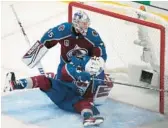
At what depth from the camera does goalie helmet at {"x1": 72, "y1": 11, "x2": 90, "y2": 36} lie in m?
2.45

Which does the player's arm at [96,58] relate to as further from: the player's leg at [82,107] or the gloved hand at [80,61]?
the player's leg at [82,107]

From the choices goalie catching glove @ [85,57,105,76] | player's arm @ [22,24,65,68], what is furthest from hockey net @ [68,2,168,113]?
player's arm @ [22,24,65,68]

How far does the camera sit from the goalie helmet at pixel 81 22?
2.45 meters

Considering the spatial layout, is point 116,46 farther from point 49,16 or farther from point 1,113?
point 49,16

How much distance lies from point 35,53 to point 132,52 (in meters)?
0.53

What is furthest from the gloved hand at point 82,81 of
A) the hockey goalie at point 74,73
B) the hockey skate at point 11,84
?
the hockey skate at point 11,84

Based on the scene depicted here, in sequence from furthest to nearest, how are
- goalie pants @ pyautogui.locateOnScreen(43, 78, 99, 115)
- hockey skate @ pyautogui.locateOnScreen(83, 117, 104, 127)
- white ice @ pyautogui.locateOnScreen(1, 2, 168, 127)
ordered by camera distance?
1. white ice @ pyautogui.locateOnScreen(1, 2, 168, 127)
2. goalie pants @ pyautogui.locateOnScreen(43, 78, 99, 115)
3. hockey skate @ pyautogui.locateOnScreen(83, 117, 104, 127)

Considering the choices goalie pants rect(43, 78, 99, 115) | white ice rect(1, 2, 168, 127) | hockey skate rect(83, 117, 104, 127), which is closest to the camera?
hockey skate rect(83, 117, 104, 127)

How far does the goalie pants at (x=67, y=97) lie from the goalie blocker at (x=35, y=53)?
0.36 feet

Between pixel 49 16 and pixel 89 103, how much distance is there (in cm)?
136

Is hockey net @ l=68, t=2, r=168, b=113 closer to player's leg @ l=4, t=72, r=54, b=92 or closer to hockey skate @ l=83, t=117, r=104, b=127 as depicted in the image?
hockey skate @ l=83, t=117, r=104, b=127

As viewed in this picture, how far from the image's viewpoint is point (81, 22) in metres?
2.45

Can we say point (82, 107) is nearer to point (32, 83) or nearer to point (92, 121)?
point (92, 121)

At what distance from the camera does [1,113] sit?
2564 millimetres
